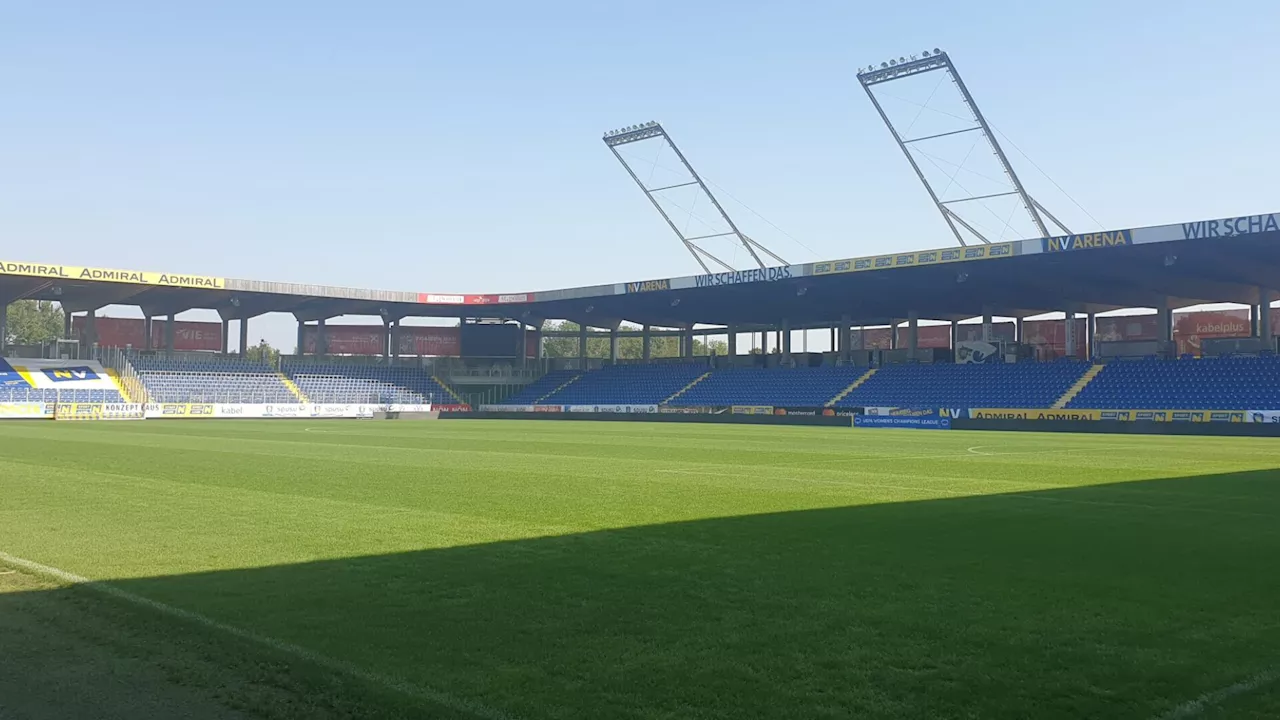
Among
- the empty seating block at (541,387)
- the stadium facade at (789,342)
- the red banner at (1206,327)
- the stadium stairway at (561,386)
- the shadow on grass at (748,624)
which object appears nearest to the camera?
the shadow on grass at (748,624)

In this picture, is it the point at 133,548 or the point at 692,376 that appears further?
the point at 692,376

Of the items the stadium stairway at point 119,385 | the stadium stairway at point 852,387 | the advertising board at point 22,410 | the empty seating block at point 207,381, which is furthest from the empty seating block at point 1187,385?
the advertising board at point 22,410

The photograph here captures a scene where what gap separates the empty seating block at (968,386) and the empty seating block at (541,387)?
27.8 m

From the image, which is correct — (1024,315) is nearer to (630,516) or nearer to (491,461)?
(491,461)

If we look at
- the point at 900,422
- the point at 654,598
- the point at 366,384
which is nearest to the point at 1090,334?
the point at 900,422

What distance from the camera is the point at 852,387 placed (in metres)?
61.6

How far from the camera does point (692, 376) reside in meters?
73.6

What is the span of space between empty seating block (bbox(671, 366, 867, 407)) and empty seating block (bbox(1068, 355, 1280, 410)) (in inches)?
629

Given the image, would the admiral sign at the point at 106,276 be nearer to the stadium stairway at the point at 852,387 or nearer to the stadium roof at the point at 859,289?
the stadium roof at the point at 859,289

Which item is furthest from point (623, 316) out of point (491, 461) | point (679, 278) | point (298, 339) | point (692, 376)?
point (491, 461)

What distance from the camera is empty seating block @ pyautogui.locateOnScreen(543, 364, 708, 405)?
7188 cm

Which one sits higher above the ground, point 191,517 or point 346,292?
point 346,292

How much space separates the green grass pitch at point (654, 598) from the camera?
17.5 feet

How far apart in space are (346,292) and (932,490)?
200 ft
